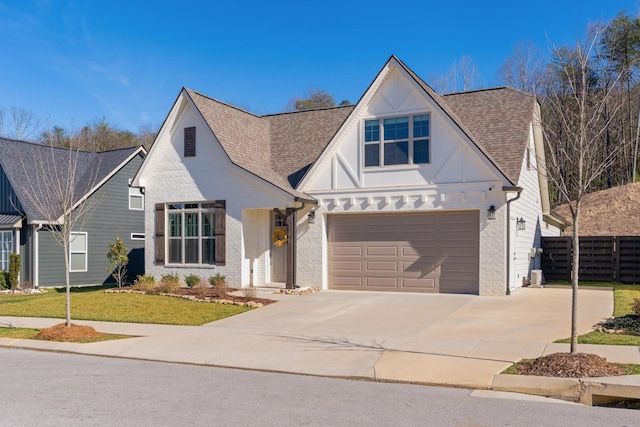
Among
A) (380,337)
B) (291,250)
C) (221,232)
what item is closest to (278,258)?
(291,250)

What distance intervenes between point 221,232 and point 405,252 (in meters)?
6.26

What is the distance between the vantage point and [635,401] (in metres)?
7.54

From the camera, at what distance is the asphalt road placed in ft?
21.8

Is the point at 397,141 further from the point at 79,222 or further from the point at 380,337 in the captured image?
the point at 79,222

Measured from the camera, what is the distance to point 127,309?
54.1ft

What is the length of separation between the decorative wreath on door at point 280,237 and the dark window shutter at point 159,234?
4.38 metres

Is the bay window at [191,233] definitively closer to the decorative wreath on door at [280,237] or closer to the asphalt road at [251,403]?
the decorative wreath on door at [280,237]

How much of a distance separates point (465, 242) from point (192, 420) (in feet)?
41.6

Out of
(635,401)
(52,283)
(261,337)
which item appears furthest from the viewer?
(52,283)

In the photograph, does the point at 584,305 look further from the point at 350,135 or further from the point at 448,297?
the point at 350,135

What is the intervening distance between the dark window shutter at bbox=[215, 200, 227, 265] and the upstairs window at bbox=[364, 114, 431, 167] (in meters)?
5.09

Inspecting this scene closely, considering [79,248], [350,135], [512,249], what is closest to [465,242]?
[512,249]

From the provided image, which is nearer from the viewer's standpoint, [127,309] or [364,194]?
[127,309]

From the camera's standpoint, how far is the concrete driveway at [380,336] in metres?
9.45
